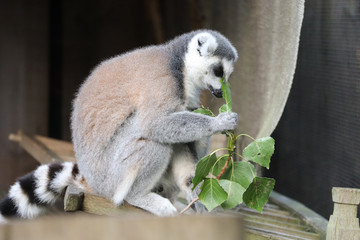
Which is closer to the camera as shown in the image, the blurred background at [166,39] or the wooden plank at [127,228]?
the wooden plank at [127,228]

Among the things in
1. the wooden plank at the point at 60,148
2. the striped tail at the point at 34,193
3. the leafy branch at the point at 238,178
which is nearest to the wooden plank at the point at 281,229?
the leafy branch at the point at 238,178

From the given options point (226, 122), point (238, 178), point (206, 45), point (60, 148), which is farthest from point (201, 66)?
point (60, 148)

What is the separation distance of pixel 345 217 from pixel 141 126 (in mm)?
1525

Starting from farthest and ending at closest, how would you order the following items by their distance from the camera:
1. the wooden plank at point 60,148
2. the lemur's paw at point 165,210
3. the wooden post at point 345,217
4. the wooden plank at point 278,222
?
the wooden plank at point 60,148 → the wooden plank at point 278,222 → the lemur's paw at point 165,210 → the wooden post at point 345,217

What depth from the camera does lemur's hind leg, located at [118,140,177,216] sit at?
4.07 m

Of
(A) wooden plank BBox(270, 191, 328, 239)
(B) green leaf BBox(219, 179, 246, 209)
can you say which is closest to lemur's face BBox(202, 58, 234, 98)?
(B) green leaf BBox(219, 179, 246, 209)

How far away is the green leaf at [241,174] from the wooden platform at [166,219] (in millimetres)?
273

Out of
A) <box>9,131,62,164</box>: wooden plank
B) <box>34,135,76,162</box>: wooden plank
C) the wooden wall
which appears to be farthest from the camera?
the wooden wall

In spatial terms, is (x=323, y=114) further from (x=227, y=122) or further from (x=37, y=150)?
(x=37, y=150)

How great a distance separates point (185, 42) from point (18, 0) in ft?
19.1

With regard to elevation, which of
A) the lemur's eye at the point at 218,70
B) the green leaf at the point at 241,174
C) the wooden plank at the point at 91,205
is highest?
the lemur's eye at the point at 218,70

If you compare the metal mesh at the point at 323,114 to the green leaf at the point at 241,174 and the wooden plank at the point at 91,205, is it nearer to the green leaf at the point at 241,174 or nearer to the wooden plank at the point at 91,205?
the green leaf at the point at 241,174

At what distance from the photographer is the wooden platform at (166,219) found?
1188mm

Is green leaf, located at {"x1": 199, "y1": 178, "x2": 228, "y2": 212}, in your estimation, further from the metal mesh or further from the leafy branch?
the metal mesh
